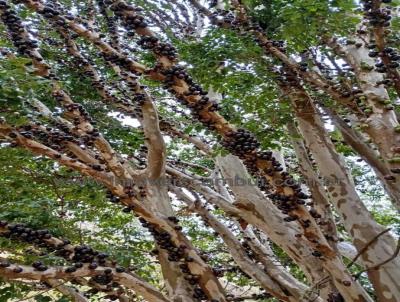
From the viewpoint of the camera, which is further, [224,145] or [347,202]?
[347,202]

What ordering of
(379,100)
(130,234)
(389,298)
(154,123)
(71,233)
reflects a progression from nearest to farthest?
(389,298) → (379,100) → (154,123) → (71,233) → (130,234)

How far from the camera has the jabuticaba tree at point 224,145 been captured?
293cm

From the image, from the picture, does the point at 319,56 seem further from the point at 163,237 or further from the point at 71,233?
the point at 71,233

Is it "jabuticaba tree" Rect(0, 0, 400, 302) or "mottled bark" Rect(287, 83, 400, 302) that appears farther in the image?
"mottled bark" Rect(287, 83, 400, 302)

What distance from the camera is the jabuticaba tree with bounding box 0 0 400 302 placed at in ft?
9.62

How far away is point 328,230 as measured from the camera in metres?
3.92

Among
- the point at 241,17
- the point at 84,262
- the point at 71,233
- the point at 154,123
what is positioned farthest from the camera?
the point at 71,233

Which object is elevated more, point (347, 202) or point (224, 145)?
point (224, 145)

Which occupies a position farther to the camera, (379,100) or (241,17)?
(241,17)

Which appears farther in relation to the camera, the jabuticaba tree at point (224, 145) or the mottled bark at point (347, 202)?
the mottled bark at point (347, 202)

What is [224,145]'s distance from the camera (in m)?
3.12

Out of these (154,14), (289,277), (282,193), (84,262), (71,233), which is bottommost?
(289,277)

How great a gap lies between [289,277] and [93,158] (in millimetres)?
1945

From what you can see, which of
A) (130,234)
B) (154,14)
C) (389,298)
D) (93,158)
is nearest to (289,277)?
(389,298)
